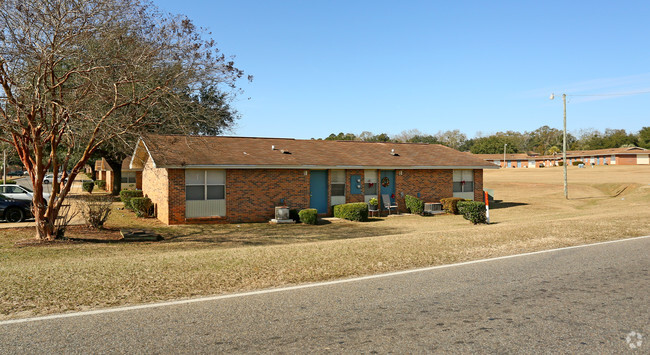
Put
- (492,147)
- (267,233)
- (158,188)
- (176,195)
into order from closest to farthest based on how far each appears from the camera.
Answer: (267,233) < (176,195) < (158,188) < (492,147)

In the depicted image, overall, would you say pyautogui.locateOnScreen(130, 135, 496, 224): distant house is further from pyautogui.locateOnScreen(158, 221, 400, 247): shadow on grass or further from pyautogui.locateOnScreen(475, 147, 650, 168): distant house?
pyautogui.locateOnScreen(475, 147, 650, 168): distant house

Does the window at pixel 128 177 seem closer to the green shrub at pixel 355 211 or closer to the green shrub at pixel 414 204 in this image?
the green shrub at pixel 355 211

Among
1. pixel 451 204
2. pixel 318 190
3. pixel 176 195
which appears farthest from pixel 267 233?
pixel 451 204

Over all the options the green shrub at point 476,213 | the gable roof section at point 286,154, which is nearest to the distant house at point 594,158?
the gable roof section at point 286,154

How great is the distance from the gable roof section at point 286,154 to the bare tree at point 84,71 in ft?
7.97

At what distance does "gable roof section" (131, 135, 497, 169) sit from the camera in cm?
2017

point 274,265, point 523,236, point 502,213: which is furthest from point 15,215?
point 502,213

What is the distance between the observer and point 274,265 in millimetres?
8547

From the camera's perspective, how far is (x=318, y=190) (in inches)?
930

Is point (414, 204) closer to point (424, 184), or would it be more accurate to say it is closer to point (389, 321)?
point (424, 184)

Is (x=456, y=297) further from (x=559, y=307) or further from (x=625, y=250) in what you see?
(x=625, y=250)

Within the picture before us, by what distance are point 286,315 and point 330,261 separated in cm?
327

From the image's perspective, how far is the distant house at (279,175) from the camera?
800 inches

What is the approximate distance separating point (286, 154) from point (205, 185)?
4761 mm
